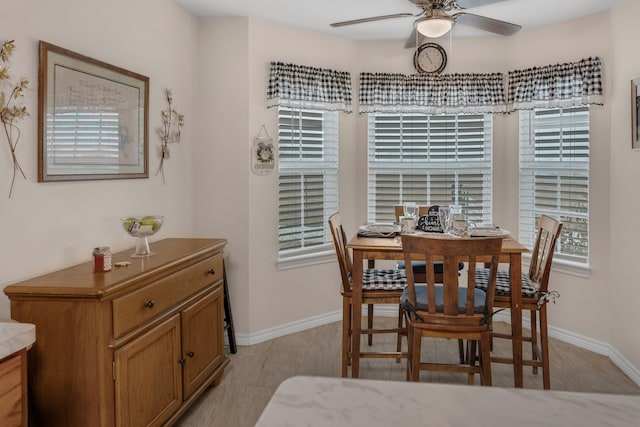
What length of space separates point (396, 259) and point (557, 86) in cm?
213

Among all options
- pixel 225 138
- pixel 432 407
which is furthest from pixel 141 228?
pixel 432 407

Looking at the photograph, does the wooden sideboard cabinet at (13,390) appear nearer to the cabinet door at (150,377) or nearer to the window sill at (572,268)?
the cabinet door at (150,377)

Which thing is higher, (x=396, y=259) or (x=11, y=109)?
(x=11, y=109)

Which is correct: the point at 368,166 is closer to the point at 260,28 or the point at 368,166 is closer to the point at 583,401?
the point at 260,28

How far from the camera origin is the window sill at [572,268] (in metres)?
3.87

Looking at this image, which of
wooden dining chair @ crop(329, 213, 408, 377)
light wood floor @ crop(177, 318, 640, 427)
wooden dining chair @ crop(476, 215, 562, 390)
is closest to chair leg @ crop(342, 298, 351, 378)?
wooden dining chair @ crop(329, 213, 408, 377)

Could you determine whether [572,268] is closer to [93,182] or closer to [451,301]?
[451,301]

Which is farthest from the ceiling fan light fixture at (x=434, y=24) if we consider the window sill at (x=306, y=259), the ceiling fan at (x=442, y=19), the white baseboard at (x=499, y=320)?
the white baseboard at (x=499, y=320)

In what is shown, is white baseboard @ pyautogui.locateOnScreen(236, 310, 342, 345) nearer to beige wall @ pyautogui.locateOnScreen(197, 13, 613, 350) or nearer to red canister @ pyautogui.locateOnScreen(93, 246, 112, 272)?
beige wall @ pyautogui.locateOnScreen(197, 13, 613, 350)

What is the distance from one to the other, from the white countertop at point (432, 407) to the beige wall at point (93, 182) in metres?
1.86

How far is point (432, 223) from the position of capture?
3223 mm

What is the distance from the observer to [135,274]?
2.20 m

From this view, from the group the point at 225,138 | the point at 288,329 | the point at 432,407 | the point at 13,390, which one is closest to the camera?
the point at 432,407

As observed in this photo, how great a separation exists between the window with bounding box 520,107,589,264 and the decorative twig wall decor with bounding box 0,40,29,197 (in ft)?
12.0
